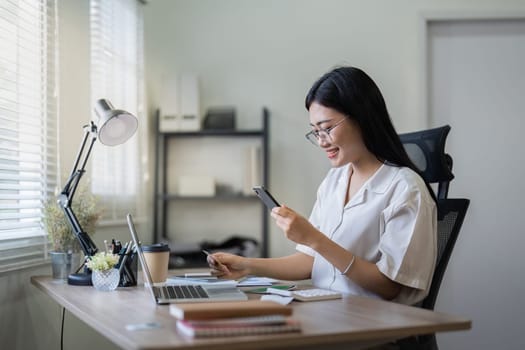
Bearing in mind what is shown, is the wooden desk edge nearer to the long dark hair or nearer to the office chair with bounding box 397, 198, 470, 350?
the office chair with bounding box 397, 198, 470, 350

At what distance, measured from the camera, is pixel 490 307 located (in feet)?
10.5

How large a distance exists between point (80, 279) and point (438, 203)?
1141 mm

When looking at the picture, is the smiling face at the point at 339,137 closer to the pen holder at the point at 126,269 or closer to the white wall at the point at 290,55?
the pen holder at the point at 126,269

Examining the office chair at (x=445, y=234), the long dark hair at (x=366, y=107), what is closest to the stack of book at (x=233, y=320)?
the office chair at (x=445, y=234)

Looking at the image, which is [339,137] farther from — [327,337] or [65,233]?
[65,233]

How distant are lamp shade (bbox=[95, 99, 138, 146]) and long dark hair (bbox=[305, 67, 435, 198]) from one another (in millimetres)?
652

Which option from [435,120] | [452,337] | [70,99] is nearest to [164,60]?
[70,99]

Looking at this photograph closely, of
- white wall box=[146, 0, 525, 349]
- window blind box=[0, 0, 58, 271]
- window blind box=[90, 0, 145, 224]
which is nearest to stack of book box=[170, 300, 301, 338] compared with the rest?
window blind box=[0, 0, 58, 271]

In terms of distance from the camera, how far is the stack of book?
3.37ft

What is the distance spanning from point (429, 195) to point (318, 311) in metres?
0.56

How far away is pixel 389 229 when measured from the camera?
1.61 metres

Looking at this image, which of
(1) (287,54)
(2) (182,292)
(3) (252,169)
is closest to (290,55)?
(1) (287,54)

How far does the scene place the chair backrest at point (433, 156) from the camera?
5.90ft

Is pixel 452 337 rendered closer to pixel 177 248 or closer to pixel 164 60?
pixel 177 248
